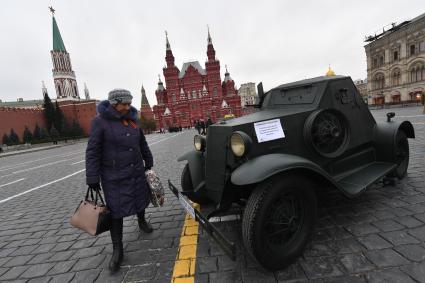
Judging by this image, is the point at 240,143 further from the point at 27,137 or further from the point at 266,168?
the point at 27,137

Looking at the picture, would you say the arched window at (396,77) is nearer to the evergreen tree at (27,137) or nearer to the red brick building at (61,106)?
the red brick building at (61,106)

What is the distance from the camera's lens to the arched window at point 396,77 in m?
42.5

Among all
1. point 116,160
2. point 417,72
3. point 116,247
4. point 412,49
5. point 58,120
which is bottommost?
point 116,247

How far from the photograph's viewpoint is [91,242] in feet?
10.3

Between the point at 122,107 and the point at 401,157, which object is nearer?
the point at 122,107

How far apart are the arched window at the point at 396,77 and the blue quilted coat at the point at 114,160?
175 feet

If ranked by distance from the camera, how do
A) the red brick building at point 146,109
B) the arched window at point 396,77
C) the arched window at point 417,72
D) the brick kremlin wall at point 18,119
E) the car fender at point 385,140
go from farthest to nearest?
the red brick building at point 146,109
the brick kremlin wall at point 18,119
the arched window at point 396,77
the arched window at point 417,72
the car fender at point 385,140

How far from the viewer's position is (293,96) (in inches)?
133

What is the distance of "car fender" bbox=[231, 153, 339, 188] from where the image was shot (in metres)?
2.10

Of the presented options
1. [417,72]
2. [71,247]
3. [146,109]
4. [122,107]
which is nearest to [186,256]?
[71,247]

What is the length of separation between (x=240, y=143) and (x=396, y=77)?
177 ft

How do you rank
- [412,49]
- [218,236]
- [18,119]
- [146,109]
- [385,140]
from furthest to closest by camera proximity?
[146,109], [18,119], [412,49], [385,140], [218,236]

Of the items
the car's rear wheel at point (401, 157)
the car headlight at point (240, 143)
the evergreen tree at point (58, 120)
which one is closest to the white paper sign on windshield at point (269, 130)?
the car headlight at point (240, 143)

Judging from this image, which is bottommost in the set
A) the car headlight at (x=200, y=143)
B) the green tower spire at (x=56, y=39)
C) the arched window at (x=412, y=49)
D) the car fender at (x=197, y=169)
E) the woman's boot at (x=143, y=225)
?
the woman's boot at (x=143, y=225)
